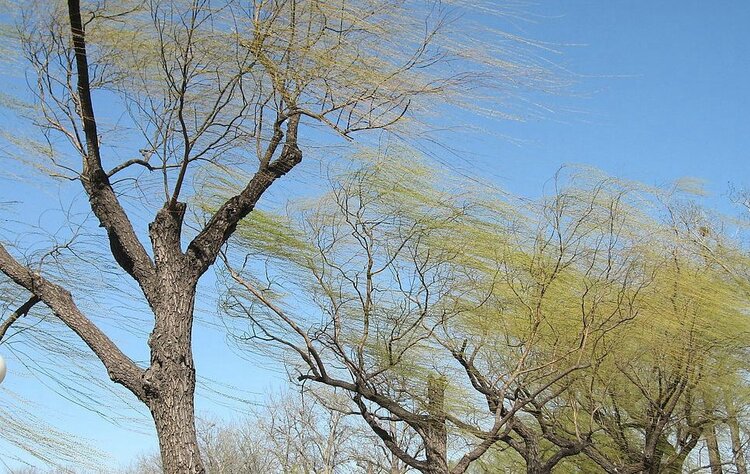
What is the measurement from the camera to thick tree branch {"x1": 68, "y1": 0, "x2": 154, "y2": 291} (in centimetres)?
377

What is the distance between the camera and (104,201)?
13.1ft

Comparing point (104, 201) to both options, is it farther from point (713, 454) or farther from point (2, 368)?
point (713, 454)

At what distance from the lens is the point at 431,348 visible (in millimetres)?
6375

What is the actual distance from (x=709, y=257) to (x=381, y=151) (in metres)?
4.11

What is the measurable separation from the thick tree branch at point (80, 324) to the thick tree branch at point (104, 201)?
0.95 ft

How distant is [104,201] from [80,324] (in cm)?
58

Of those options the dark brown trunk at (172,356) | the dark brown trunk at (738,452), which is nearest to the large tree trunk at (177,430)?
the dark brown trunk at (172,356)

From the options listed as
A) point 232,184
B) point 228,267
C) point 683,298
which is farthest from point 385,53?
point 683,298

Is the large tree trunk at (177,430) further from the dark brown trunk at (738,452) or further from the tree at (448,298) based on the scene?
the dark brown trunk at (738,452)

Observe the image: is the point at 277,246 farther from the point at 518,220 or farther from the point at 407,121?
the point at 407,121

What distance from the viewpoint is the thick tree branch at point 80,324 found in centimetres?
364

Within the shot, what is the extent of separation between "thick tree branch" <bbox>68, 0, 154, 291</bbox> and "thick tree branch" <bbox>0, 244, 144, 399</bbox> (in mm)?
289

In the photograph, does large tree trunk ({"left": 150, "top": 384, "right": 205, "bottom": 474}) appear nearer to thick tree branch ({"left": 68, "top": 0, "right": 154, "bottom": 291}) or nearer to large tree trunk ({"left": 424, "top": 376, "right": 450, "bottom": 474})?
thick tree branch ({"left": 68, "top": 0, "right": 154, "bottom": 291})

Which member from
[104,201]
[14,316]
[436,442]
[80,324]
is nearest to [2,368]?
[14,316]
